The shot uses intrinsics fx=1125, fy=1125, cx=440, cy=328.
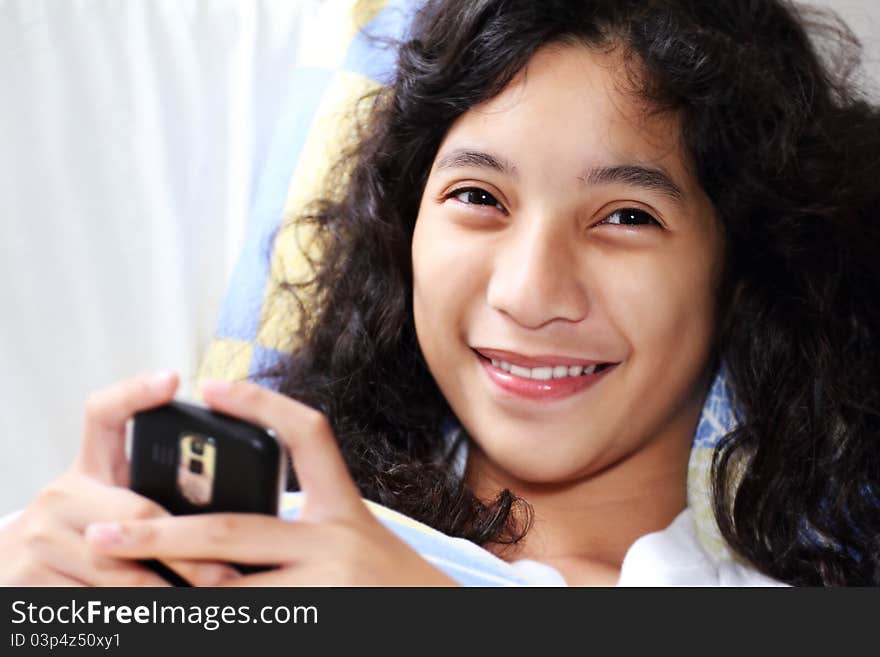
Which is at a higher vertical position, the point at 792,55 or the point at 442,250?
the point at 792,55

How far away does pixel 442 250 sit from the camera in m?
1.10

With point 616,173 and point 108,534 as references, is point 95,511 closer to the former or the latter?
point 108,534

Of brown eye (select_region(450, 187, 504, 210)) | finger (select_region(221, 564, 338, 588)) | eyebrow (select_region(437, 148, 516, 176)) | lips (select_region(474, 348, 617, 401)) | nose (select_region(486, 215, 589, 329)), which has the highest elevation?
eyebrow (select_region(437, 148, 516, 176))

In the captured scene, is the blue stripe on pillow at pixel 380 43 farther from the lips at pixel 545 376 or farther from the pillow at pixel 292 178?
the lips at pixel 545 376

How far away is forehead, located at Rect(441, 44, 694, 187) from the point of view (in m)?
1.02

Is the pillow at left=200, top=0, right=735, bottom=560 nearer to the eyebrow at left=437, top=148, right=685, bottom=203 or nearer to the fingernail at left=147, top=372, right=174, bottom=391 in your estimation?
the eyebrow at left=437, top=148, right=685, bottom=203

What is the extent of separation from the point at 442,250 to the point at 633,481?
1.07ft

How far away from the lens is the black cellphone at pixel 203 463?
2.35ft

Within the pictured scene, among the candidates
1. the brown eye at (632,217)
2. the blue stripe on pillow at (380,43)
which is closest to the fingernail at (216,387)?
the brown eye at (632,217)

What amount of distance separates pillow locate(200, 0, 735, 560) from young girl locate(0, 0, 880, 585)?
0.17 m

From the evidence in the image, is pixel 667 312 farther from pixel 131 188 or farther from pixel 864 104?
pixel 131 188

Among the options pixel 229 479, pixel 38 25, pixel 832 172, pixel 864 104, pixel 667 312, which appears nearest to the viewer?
pixel 229 479

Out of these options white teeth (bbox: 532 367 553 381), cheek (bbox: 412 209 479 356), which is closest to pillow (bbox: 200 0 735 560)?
cheek (bbox: 412 209 479 356)
